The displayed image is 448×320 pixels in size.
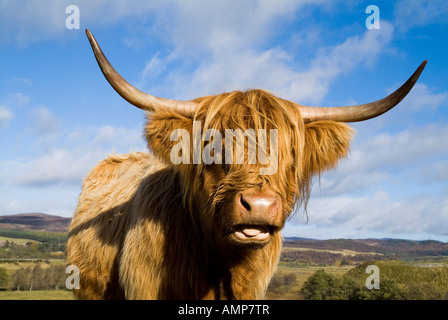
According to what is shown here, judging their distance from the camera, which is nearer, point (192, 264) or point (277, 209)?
point (277, 209)

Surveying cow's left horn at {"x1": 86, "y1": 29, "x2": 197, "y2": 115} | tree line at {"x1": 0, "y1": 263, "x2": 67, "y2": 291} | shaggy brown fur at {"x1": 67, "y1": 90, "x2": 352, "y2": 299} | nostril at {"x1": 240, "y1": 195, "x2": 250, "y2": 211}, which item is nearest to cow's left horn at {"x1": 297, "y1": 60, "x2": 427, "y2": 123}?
shaggy brown fur at {"x1": 67, "y1": 90, "x2": 352, "y2": 299}

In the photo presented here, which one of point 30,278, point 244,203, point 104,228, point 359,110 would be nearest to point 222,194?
point 244,203

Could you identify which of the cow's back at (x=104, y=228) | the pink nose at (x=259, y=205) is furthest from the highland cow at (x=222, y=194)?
the cow's back at (x=104, y=228)

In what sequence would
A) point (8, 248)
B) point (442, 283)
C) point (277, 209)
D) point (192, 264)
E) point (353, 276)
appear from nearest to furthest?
point (277, 209) → point (192, 264) → point (442, 283) → point (353, 276) → point (8, 248)

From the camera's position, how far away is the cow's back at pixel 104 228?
4.35 meters

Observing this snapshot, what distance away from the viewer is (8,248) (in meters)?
14.2

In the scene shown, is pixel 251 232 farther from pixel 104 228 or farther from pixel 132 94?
pixel 104 228

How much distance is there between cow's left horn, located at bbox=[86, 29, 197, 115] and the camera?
302 cm

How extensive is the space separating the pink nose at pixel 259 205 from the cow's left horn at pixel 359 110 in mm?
1345

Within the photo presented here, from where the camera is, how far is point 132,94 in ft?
10.5

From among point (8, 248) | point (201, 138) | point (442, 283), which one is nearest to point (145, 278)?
point (201, 138)

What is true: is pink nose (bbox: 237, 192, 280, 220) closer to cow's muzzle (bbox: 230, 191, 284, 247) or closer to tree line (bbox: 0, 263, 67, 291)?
cow's muzzle (bbox: 230, 191, 284, 247)
